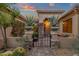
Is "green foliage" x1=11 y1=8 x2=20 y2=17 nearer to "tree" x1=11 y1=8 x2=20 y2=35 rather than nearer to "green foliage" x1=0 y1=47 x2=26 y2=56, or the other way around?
"tree" x1=11 y1=8 x2=20 y2=35

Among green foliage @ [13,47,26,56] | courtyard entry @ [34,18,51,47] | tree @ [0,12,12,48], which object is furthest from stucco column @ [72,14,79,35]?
tree @ [0,12,12,48]

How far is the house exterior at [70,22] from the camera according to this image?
5062 mm

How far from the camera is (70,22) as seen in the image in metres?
5.11

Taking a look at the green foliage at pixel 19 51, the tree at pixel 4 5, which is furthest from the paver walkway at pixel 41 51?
the tree at pixel 4 5

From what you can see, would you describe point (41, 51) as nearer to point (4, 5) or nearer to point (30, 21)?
point (30, 21)

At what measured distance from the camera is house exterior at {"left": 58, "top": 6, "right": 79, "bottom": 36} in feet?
16.6

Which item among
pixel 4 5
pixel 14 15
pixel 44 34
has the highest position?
pixel 4 5

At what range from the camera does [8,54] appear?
519 cm

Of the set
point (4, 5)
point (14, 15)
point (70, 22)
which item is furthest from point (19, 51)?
point (70, 22)

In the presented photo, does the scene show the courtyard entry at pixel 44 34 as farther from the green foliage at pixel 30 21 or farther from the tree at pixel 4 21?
the tree at pixel 4 21

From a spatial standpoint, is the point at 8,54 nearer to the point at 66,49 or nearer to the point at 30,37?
the point at 30,37

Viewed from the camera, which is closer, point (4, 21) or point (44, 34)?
point (4, 21)

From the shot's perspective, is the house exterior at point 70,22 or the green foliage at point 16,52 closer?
the house exterior at point 70,22

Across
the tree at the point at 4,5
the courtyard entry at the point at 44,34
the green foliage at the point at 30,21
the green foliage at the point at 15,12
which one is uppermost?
the tree at the point at 4,5
